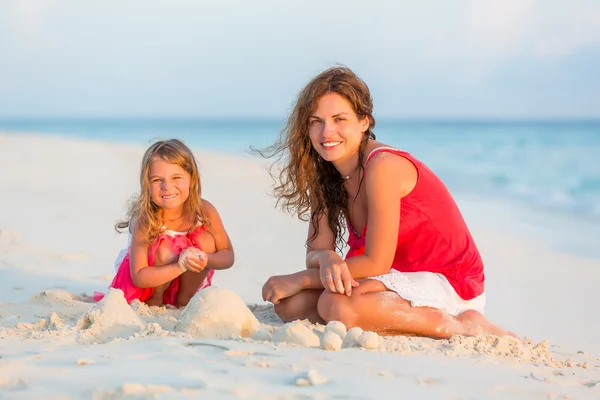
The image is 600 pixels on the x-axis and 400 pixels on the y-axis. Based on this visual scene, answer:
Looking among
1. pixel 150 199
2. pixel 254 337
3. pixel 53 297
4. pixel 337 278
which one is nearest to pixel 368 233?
pixel 337 278

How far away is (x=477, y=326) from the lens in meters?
3.32

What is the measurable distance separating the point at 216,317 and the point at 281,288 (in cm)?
77

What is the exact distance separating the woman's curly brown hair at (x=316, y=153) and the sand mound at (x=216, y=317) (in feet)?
3.27

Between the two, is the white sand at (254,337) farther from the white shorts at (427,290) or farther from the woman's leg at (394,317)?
the white shorts at (427,290)

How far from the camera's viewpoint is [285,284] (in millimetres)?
3613

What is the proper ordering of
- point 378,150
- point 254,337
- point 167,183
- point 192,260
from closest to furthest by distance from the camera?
point 254,337 → point 378,150 → point 192,260 → point 167,183

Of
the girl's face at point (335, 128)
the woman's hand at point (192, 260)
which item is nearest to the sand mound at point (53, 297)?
the woman's hand at point (192, 260)

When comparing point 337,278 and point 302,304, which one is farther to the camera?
point 302,304

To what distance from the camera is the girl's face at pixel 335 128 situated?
3564 mm

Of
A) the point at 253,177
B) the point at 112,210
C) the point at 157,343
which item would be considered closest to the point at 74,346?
the point at 157,343

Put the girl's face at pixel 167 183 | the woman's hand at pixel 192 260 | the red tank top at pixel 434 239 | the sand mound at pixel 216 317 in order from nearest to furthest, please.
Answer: the sand mound at pixel 216 317, the red tank top at pixel 434 239, the woman's hand at pixel 192 260, the girl's face at pixel 167 183

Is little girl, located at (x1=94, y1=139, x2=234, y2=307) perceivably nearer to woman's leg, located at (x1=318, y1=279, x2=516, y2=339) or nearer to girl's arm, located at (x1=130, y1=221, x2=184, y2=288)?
girl's arm, located at (x1=130, y1=221, x2=184, y2=288)

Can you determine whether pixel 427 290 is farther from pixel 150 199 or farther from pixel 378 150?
pixel 150 199

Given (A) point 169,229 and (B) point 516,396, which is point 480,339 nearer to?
(B) point 516,396
